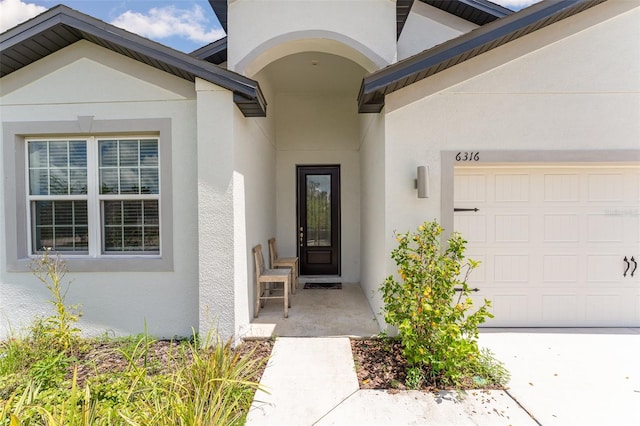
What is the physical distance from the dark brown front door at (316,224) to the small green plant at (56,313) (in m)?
4.87

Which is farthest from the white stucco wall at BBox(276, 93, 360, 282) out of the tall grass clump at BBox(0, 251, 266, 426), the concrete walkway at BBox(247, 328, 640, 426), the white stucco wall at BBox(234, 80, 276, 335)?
the tall grass clump at BBox(0, 251, 266, 426)

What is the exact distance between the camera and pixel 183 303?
183 inches

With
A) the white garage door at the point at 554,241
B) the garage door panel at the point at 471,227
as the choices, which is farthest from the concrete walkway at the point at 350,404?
the garage door panel at the point at 471,227

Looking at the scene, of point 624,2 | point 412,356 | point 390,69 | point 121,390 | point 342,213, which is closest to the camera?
point 121,390

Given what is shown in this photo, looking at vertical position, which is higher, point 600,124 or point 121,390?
point 600,124

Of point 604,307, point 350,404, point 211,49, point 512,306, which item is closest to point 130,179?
point 211,49

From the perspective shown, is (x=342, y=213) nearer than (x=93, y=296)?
No

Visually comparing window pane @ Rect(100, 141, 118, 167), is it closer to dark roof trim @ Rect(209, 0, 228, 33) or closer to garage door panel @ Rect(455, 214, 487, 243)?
dark roof trim @ Rect(209, 0, 228, 33)

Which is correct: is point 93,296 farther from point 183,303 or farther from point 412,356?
point 412,356

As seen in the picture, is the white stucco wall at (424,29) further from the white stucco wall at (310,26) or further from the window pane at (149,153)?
the window pane at (149,153)

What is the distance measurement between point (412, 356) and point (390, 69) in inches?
145

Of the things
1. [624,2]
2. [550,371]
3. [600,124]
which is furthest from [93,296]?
[624,2]

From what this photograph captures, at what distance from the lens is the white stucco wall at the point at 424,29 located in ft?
19.9

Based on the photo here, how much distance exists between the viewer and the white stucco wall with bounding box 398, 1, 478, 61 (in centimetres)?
607
